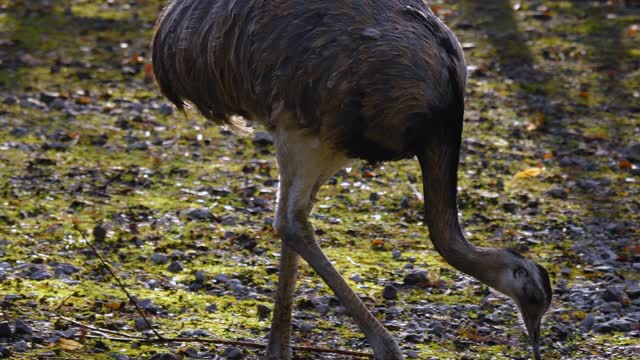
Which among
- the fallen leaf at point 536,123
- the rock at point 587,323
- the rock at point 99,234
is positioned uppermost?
the fallen leaf at point 536,123

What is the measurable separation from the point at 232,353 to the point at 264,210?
2152 millimetres

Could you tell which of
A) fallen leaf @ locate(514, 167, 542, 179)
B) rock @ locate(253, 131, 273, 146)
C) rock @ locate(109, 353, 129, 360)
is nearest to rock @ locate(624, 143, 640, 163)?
fallen leaf @ locate(514, 167, 542, 179)

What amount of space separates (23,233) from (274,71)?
2.59 metres

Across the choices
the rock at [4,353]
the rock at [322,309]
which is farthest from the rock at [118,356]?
the rock at [322,309]

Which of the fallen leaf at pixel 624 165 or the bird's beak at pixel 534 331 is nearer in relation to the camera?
the bird's beak at pixel 534 331

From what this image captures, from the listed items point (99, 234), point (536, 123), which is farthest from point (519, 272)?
point (536, 123)

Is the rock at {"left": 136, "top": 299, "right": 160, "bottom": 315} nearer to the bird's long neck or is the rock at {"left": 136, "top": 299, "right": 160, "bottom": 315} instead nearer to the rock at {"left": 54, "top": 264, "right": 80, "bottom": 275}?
the rock at {"left": 54, "top": 264, "right": 80, "bottom": 275}

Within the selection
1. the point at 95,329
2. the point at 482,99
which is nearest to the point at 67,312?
the point at 95,329

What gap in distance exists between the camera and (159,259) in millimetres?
6629

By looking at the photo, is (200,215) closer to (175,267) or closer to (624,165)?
(175,267)

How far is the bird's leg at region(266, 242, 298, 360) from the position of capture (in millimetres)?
5477

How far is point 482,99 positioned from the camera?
998 centimetres

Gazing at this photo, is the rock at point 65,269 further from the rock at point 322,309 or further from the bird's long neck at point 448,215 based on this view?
the bird's long neck at point 448,215

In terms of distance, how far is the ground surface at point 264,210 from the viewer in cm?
589
